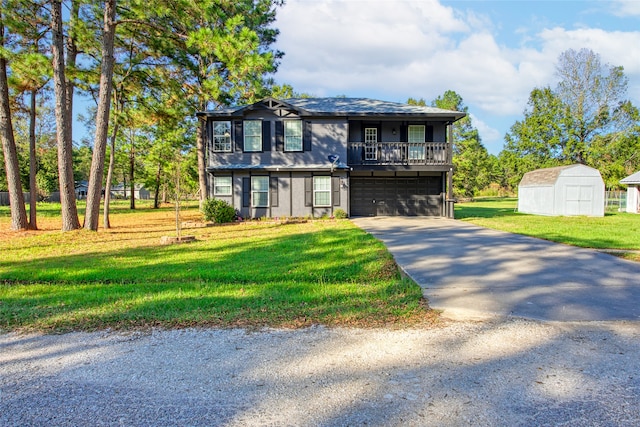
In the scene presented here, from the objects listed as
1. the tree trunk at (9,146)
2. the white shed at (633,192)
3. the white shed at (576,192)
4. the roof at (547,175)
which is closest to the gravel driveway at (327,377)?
the tree trunk at (9,146)

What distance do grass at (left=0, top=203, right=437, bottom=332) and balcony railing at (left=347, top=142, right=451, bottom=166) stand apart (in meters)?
8.77

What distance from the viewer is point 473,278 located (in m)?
6.87

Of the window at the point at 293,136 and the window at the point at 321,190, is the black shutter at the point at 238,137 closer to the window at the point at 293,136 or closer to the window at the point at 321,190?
the window at the point at 293,136

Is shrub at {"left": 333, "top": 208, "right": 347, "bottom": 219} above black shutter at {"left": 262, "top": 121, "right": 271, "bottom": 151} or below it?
below

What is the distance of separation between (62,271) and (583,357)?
852 centimetres

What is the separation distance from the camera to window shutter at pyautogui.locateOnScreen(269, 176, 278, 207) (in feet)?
63.7

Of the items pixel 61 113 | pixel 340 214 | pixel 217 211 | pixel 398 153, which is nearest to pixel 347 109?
pixel 398 153

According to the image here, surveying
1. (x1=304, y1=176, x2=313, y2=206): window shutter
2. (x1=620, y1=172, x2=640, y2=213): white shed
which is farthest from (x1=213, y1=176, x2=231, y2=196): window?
(x1=620, y1=172, x2=640, y2=213): white shed

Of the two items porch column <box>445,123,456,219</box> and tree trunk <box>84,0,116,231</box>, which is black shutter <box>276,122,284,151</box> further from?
porch column <box>445,123,456,219</box>

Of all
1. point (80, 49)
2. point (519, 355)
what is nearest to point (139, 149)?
point (80, 49)

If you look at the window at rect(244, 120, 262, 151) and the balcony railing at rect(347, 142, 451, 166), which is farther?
the balcony railing at rect(347, 142, 451, 166)

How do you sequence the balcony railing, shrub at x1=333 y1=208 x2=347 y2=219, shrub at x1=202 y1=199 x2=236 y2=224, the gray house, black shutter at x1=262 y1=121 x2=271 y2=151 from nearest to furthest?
shrub at x1=202 y1=199 x2=236 y2=224
shrub at x1=333 y1=208 x2=347 y2=219
the gray house
black shutter at x1=262 y1=121 x2=271 y2=151
the balcony railing

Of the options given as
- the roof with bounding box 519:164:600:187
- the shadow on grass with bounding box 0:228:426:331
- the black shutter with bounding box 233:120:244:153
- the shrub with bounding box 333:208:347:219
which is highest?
the black shutter with bounding box 233:120:244:153

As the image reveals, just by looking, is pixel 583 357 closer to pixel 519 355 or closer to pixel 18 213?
pixel 519 355
